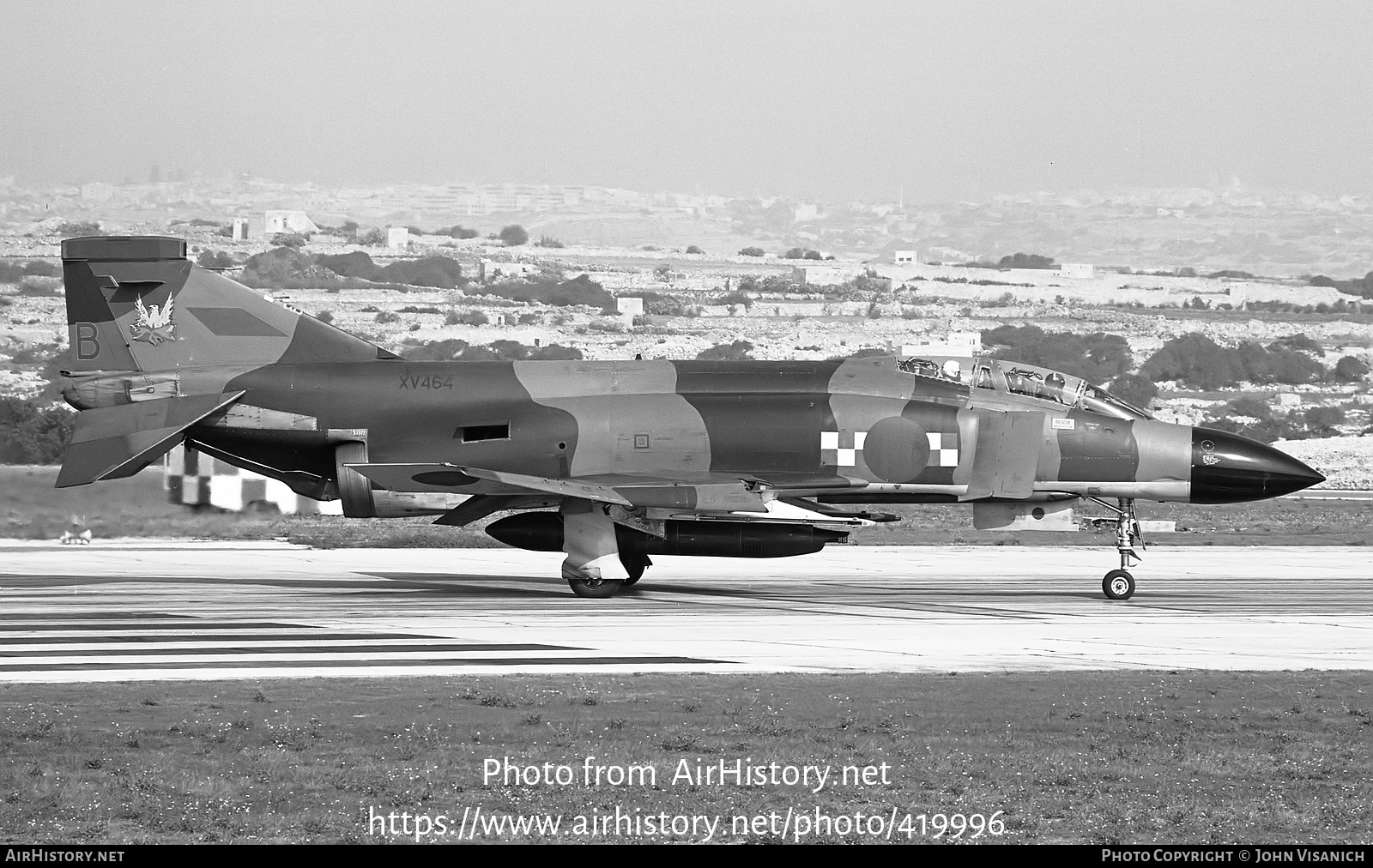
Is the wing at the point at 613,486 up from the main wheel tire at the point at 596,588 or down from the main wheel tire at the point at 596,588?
up

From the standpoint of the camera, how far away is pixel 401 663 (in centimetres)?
1399

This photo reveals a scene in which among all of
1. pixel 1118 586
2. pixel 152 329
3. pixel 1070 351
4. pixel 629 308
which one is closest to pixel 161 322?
pixel 152 329

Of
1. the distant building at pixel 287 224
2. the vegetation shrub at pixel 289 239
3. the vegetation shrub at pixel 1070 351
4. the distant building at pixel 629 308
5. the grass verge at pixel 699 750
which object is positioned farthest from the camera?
the distant building at pixel 287 224

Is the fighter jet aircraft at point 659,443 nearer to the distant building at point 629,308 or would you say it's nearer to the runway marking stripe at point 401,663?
the runway marking stripe at point 401,663

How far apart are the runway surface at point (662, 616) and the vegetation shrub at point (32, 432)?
6.84 feet

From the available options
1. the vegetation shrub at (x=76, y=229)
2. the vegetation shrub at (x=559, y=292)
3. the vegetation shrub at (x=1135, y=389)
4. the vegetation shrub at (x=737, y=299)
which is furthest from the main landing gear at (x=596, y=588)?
the vegetation shrub at (x=737, y=299)

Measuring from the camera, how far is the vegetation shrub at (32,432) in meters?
29.2

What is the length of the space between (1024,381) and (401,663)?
1019cm

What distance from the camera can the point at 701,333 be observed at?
102188 mm

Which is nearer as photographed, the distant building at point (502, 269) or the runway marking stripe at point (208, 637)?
the runway marking stripe at point (208, 637)

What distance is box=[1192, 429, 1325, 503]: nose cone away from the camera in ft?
65.6

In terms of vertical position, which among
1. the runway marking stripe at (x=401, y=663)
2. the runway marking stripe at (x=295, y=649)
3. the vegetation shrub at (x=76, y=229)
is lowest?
the runway marking stripe at (x=295, y=649)

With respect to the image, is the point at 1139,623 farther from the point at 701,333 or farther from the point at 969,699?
the point at 701,333

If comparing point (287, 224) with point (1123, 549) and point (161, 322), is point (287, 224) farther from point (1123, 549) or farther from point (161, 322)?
point (1123, 549)
